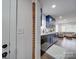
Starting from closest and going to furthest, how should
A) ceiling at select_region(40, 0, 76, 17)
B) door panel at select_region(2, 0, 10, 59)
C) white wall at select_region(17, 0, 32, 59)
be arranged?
door panel at select_region(2, 0, 10, 59) → white wall at select_region(17, 0, 32, 59) → ceiling at select_region(40, 0, 76, 17)

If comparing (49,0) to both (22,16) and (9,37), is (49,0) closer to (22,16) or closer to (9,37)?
(22,16)

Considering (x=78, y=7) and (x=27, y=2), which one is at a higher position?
(x=27, y=2)

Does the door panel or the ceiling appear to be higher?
the ceiling

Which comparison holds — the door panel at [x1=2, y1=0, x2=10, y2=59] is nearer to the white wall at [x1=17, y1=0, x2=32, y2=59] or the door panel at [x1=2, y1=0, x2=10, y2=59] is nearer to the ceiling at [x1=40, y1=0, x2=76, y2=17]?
the white wall at [x1=17, y1=0, x2=32, y2=59]

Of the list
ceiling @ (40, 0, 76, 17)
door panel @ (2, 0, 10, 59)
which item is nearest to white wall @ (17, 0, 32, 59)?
door panel @ (2, 0, 10, 59)

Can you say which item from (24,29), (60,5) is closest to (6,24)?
(24,29)

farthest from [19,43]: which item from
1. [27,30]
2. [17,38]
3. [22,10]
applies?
[22,10]

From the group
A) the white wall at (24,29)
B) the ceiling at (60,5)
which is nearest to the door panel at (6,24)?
the white wall at (24,29)

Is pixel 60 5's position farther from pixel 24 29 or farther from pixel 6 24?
pixel 6 24

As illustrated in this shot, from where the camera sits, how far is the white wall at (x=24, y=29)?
163cm

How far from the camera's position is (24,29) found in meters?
1.78

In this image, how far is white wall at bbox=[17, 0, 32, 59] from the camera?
1627 mm

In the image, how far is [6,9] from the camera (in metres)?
1.18

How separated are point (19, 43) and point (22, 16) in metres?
0.53
